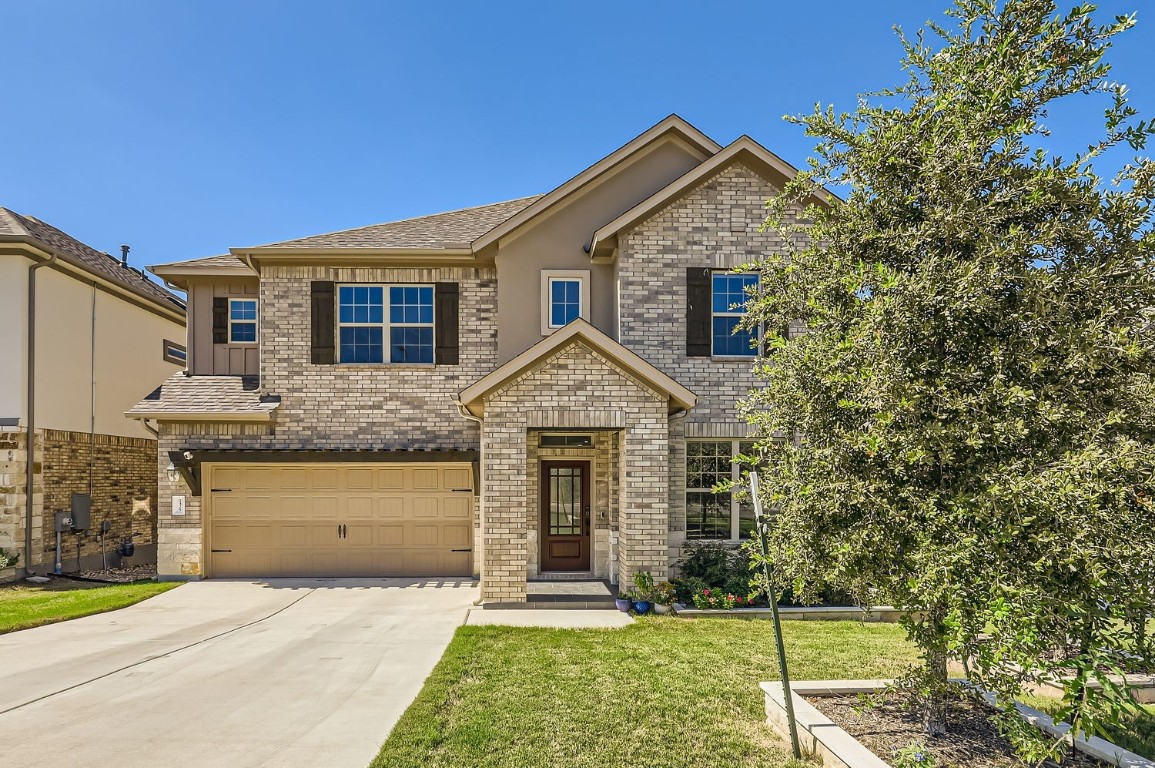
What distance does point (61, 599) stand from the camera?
10.8 metres

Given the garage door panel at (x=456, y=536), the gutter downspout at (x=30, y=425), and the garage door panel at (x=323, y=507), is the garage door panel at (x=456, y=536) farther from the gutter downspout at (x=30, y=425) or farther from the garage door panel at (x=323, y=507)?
the gutter downspout at (x=30, y=425)

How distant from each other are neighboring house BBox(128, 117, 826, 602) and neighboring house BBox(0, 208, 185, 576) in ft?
10.1

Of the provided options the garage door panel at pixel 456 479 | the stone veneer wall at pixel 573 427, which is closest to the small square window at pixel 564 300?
the stone veneer wall at pixel 573 427

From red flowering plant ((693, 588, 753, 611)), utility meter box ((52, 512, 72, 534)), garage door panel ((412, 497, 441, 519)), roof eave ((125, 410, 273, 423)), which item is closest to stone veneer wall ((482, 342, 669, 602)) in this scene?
red flowering plant ((693, 588, 753, 611))

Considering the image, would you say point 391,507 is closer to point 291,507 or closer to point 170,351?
point 291,507

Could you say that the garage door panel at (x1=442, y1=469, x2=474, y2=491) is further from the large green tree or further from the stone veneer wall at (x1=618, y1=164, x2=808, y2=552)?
the large green tree

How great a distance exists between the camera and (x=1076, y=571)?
354 cm

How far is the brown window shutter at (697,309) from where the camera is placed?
11.2 m

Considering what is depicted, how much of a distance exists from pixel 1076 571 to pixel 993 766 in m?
→ 1.82

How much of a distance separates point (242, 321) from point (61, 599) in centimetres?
578

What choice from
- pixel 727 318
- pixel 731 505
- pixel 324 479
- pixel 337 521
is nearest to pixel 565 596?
pixel 731 505

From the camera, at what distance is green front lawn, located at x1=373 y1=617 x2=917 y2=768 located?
495 centimetres

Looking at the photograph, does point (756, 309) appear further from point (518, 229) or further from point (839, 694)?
point (518, 229)

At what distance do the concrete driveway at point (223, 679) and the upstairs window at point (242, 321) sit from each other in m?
5.05
